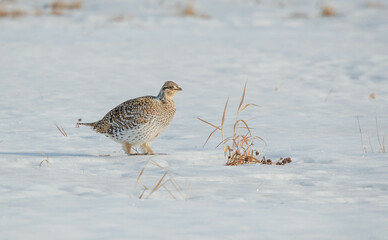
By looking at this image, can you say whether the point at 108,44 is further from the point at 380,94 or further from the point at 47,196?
the point at 47,196

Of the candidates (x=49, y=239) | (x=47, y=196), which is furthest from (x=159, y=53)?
(x=49, y=239)

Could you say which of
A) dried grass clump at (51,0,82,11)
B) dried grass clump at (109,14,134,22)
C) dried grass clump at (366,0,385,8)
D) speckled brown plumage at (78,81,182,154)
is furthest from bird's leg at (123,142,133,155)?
dried grass clump at (366,0,385,8)

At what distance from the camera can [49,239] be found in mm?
3201

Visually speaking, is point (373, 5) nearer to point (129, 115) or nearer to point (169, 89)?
point (169, 89)

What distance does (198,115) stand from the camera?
8.38 m

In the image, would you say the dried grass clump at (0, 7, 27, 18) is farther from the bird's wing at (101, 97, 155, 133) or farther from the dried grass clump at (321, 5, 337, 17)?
the bird's wing at (101, 97, 155, 133)

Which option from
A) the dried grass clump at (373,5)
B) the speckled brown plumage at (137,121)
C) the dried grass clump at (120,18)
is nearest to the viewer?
the speckled brown plumage at (137,121)

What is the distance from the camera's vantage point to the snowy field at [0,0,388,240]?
366cm

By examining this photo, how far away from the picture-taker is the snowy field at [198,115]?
3.66m

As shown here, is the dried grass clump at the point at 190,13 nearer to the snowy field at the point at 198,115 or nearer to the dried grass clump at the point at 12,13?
the snowy field at the point at 198,115

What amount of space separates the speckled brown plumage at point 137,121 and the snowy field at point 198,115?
0.93 ft

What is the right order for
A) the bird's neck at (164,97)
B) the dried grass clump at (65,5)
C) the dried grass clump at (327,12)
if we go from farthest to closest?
the dried grass clump at (65,5) → the dried grass clump at (327,12) → the bird's neck at (164,97)

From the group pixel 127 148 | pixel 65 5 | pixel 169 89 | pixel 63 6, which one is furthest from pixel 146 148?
pixel 65 5

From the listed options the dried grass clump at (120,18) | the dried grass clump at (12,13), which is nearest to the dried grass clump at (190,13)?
the dried grass clump at (120,18)
